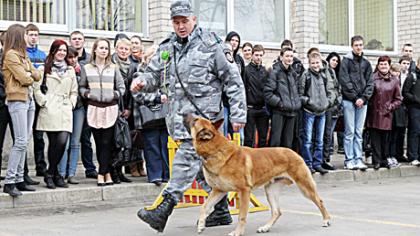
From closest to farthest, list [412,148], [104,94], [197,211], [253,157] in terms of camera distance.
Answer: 1. [253,157]
2. [197,211]
3. [104,94]
4. [412,148]

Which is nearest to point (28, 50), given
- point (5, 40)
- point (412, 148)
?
point (5, 40)

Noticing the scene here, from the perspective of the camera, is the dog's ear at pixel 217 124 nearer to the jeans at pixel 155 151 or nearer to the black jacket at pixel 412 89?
the jeans at pixel 155 151

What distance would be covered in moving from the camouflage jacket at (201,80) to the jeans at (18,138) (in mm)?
2404

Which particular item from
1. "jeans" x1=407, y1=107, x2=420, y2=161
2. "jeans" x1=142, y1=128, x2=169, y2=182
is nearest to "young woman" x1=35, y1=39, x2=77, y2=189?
"jeans" x1=142, y1=128, x2=169, y2=182

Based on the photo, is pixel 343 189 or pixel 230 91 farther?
pixel 343 189

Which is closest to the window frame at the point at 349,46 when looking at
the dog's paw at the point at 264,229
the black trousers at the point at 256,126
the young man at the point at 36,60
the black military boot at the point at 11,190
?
the black trousers at the point at 256,126

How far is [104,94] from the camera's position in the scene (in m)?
10.2

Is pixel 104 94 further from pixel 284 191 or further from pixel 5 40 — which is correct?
pixel 284 191

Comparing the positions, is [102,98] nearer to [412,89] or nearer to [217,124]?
[217,124]

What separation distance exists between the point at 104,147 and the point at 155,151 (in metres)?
0.74

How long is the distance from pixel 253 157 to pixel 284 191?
4.03 m

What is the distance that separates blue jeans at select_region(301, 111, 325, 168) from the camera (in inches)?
484

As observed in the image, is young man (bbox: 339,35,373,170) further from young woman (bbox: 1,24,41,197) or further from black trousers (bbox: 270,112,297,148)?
young woman (bbox: 1,24,41,197)

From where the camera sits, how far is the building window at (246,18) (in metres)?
15.8
